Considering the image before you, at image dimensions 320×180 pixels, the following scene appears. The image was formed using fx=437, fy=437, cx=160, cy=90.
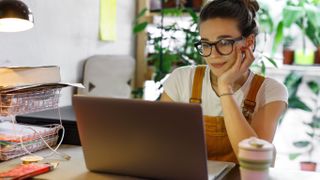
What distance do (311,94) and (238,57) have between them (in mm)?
1492

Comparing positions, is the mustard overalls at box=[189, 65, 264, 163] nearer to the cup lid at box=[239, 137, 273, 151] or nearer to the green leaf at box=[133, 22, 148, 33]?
the cup lid at box=[239, 137, 273, 151]

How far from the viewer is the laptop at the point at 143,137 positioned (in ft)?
3.05

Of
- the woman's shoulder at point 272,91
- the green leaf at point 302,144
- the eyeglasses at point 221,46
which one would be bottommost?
the green leaf at point 302,144

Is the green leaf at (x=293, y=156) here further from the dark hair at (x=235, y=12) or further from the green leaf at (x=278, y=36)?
the dark hair at (x=235, y=12)

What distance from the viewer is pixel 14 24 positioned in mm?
1293

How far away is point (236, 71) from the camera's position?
1359 mm

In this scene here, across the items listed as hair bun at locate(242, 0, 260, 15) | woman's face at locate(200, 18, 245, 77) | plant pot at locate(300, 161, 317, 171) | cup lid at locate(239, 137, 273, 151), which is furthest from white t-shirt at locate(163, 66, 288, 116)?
plant pot at locate(300, 161, 317, 171)

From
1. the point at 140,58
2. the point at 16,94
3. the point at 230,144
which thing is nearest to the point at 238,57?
the point at 230,144

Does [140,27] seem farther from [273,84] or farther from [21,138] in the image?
[21,138]

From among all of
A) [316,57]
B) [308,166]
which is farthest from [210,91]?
[316,57]

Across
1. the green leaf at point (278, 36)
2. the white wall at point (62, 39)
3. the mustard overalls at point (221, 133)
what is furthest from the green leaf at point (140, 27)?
the mustard overalls at point (221, 133)

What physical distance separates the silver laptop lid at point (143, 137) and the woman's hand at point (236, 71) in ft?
1.31

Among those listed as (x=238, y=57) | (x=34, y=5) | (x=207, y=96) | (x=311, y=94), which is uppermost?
(x=34, y=5)

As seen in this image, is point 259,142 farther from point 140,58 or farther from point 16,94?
point 140,58
